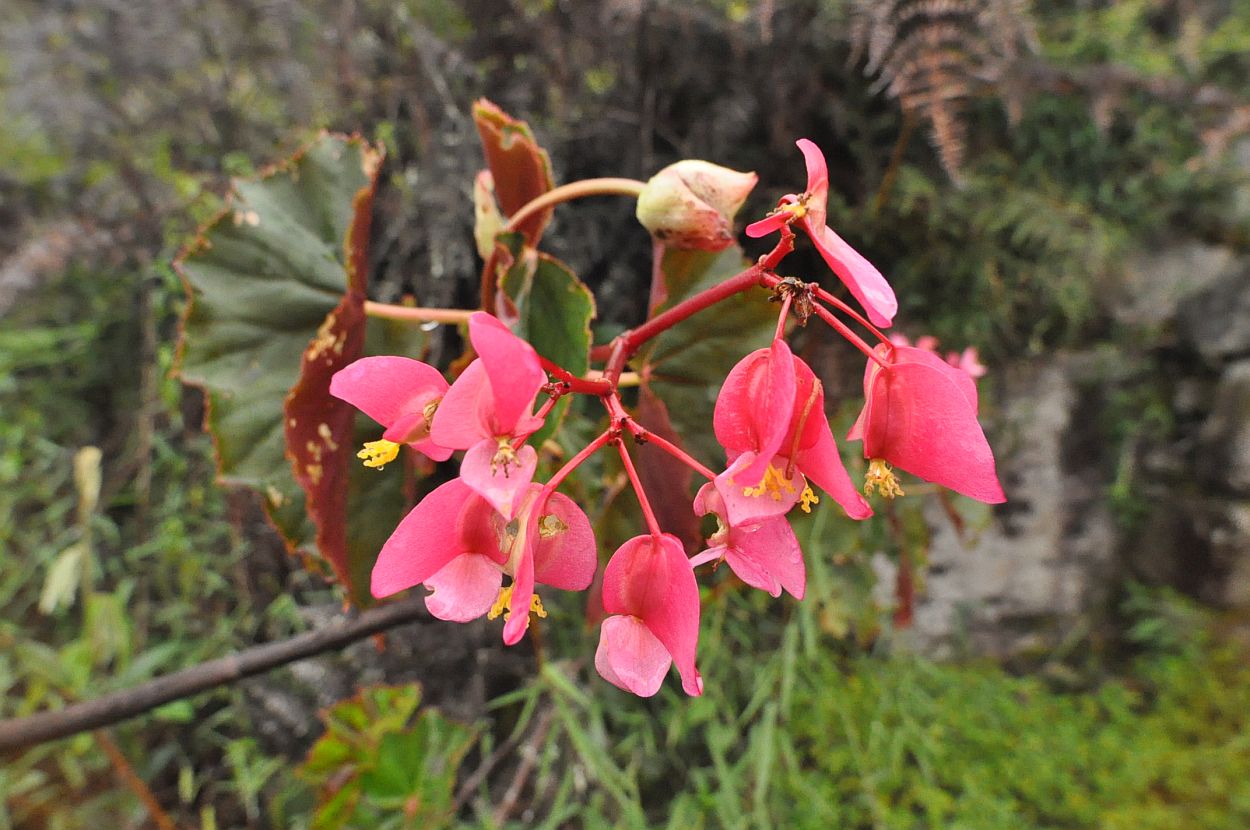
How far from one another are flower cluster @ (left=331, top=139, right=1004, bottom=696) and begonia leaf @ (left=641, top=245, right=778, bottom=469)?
15cm

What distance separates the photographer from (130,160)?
0.92m

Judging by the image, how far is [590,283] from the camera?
834mm

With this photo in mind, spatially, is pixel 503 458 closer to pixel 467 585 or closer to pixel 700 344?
pixel 467 585

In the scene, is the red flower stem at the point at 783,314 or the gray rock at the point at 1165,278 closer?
the red flower stem at the point at 783,314

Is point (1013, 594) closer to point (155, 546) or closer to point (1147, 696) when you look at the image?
point (1147, 696)

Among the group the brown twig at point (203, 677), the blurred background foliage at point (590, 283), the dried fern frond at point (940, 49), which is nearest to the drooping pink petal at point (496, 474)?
the brown twig at point (203, 677)

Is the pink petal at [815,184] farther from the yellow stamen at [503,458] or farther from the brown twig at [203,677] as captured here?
the brown twig at [203,677]

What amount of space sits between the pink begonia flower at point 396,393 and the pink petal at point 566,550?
0.04 m

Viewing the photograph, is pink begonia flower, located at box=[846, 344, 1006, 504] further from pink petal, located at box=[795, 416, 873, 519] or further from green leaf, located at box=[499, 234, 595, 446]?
green leaf, located at box=[499, 234, 595, 446]

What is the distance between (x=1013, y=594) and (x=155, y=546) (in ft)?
3.92

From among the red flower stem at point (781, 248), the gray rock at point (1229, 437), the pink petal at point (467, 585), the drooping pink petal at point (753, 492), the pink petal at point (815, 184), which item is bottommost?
the gray rock at point (1229, 437)

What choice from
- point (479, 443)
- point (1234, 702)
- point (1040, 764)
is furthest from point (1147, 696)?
point (479, 443)

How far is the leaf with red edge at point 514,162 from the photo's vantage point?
1.42ft

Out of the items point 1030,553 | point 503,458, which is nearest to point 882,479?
point 503,458
